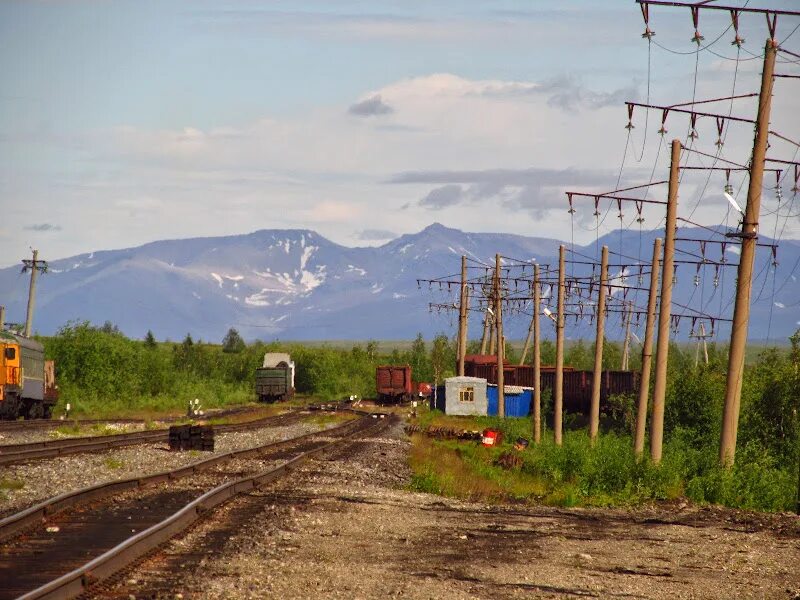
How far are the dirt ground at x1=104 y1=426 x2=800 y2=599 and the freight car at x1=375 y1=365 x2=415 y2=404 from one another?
71.5 meters

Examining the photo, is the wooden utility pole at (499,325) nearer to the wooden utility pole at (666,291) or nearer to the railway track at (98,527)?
the wooden utility pole at (666,291)

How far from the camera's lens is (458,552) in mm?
15016

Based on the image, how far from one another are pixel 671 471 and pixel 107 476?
12.4 metres

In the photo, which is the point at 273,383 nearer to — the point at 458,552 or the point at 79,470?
the point at 79,470

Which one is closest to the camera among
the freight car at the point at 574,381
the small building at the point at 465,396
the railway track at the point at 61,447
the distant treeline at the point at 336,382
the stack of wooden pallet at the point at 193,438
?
the railway track at the point at 61,447

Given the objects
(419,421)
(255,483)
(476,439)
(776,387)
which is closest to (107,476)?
(255,483)

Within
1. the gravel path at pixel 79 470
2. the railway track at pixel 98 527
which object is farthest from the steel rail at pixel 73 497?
the gravel path at pixel 79 470

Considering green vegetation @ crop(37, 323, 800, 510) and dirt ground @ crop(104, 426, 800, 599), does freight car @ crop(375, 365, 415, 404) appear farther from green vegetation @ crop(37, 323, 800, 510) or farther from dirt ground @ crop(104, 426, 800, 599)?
dirt ground @ crop(104, 426, 800, 599)

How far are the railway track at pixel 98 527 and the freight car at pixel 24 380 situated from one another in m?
25.3

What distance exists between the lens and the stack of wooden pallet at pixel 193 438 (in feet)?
111

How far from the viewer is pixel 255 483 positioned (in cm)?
2209

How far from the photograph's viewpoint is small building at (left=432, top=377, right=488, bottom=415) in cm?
8125

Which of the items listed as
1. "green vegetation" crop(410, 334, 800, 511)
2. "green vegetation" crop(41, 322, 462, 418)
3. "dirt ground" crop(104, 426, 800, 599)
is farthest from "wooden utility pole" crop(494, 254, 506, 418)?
"dirt ground" crop(104, 426, 800, 599)

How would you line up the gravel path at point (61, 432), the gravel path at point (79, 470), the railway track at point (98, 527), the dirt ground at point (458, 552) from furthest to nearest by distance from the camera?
the gravel path at point (61, 432) → the gravel path at point (79, 470) → the dirt ground at point (458, 552) → the railway track at point (98, 527)
